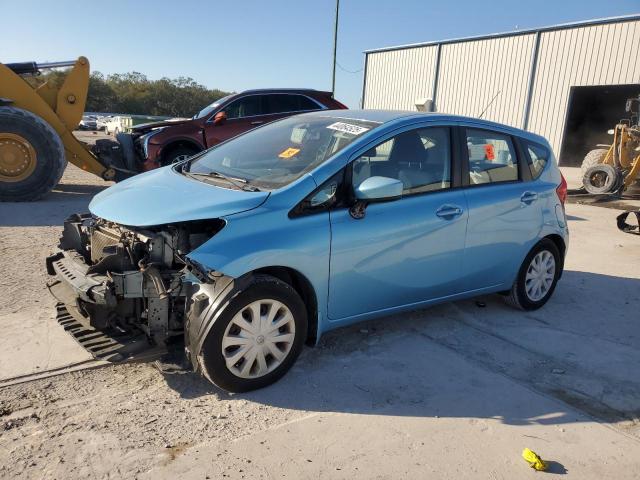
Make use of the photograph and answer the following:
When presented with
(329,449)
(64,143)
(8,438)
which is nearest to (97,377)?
(8,438)

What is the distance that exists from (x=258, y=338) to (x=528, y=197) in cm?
281

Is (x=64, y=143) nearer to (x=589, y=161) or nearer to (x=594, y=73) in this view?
(x=589, y=161)

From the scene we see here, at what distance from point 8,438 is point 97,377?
71 cm

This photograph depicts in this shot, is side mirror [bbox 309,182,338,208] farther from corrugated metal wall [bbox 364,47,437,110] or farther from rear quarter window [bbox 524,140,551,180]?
corrugated metal wall [bbox 364,47,437,110]

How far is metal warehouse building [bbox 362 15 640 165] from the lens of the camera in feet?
61.0

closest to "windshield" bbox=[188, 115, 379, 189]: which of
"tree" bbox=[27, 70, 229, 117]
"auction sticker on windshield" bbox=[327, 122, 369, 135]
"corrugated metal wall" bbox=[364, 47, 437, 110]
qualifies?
"auction sticker on windshield" bbox=[327, 122, 369, 135]

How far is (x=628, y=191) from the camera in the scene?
45.3ft

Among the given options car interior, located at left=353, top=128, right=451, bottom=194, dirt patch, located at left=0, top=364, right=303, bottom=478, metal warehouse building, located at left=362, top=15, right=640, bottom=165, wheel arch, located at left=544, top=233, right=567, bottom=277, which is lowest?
dirt patch, located at left=0, top=364, right=303, bottom=478

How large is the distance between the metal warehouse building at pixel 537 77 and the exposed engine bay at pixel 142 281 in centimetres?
1527

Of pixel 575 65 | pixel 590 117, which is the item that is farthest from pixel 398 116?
pixel 590 117

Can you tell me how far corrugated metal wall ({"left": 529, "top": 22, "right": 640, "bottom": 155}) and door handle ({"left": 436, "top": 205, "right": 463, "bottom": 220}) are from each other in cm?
1734

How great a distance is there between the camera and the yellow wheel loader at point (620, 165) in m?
13.2

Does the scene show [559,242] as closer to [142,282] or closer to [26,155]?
[142,282]

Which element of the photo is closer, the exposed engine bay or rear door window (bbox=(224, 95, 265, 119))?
the exposed engine bay
